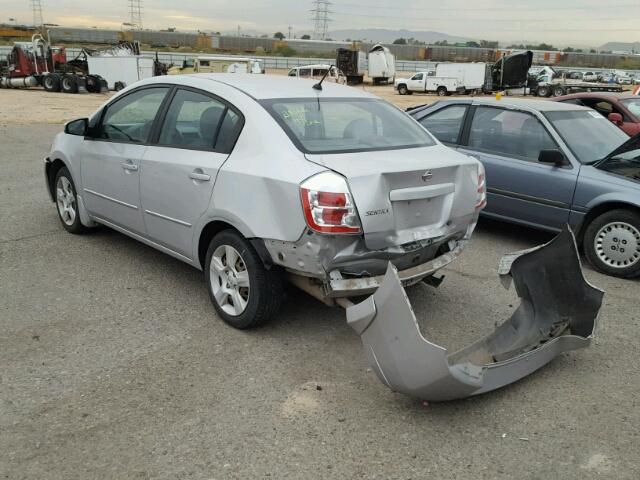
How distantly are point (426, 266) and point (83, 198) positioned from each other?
341 centimetres

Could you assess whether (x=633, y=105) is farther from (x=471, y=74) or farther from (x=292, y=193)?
(x=471, y=74)

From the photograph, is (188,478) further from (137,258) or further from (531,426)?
(137,258)

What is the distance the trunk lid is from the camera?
11.1ft

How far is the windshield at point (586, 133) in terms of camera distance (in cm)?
612

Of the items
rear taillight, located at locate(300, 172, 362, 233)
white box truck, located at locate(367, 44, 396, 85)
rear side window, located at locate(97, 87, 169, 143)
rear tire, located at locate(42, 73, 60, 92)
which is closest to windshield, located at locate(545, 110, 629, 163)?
rear taillight, located at locate(300, 172, 362, 233)

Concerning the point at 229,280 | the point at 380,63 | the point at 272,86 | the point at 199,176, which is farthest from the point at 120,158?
the point at 380,63

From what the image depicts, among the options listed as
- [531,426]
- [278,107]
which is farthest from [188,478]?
[278,107]

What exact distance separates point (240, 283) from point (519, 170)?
371cm

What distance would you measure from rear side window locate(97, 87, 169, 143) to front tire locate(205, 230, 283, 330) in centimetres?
130

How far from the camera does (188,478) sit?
8.37 ft

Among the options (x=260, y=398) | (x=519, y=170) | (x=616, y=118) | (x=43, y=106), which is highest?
(x=616, y=118)

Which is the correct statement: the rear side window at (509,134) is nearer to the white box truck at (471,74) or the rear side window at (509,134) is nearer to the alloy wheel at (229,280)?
the alloy wheel at (229,280)

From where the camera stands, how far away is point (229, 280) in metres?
3.96

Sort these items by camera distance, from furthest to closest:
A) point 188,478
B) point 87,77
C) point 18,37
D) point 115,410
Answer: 1. point 18,37
2. point 87,77
3. point 115,410
4. point 188,478
